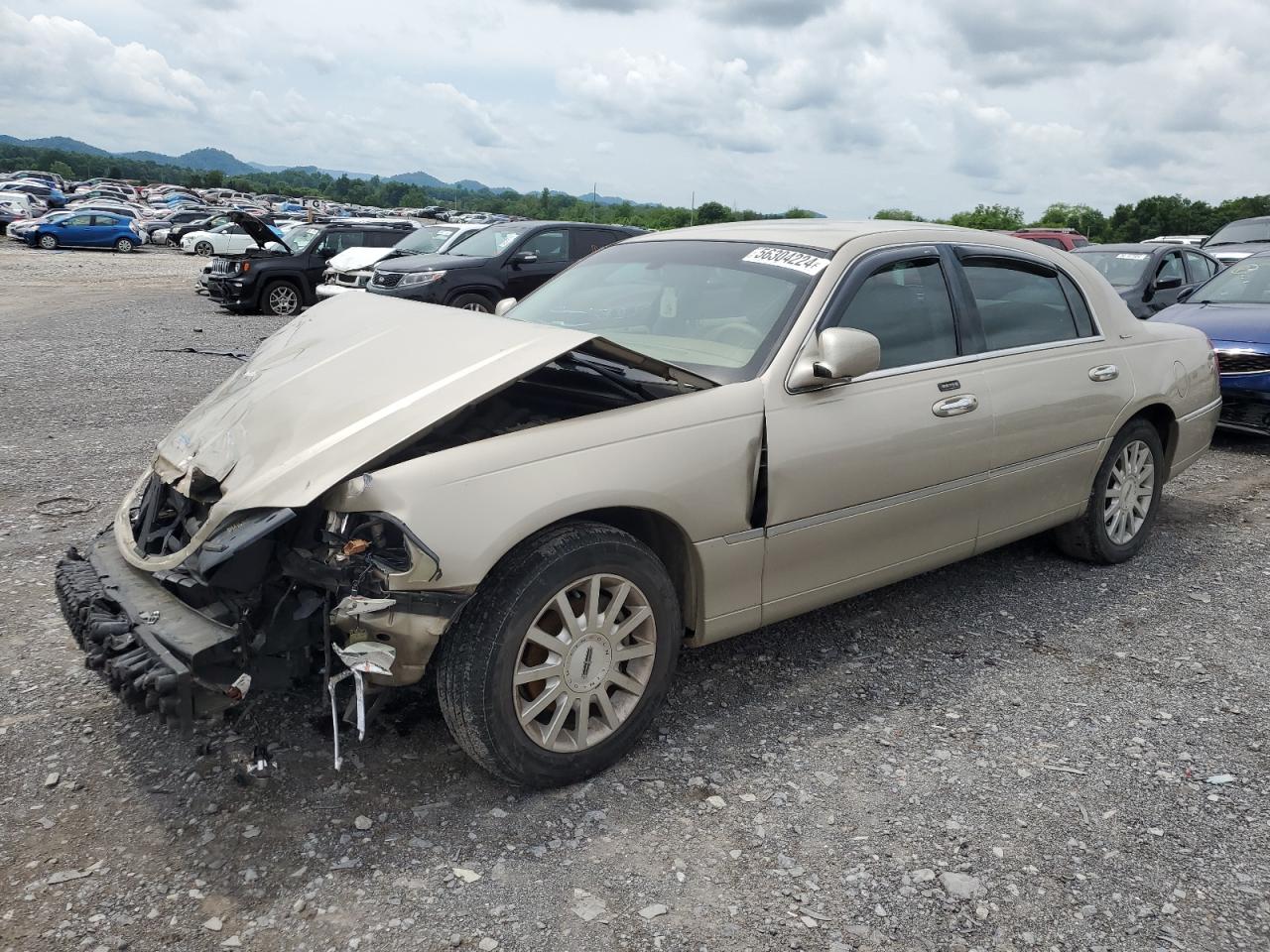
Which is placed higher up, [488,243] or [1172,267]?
[1172,267]

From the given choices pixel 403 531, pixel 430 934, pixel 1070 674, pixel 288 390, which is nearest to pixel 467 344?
pixel 288 390

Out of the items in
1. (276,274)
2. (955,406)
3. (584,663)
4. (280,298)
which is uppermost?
(955,406)

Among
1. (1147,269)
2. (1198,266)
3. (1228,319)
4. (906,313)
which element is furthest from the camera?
(1198,266)

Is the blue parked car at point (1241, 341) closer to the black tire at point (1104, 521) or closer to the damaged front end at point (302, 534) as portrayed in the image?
the black tire at point (1104, 521)

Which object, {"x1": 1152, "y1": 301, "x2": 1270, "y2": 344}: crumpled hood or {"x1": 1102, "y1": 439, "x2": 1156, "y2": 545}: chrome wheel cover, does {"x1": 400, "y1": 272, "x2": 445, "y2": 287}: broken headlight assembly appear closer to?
{"x1": 1152, "y1": 301, "x2": 1270, "y2": 344}: crumpled hood

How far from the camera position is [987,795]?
3145 millimetres

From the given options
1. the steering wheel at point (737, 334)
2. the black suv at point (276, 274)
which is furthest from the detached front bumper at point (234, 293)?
the steering wheel at point (737, 334)

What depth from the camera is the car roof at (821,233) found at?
4043 mm

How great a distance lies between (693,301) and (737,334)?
0.35 meters

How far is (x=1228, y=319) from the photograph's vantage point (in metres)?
8.17

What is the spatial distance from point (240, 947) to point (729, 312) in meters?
2.64

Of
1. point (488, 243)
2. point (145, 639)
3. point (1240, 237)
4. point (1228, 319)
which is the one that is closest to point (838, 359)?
point (145, 639)

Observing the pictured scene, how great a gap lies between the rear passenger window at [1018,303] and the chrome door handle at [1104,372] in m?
0.19

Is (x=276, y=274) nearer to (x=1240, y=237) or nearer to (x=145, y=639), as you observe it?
(x=145, y=639)
